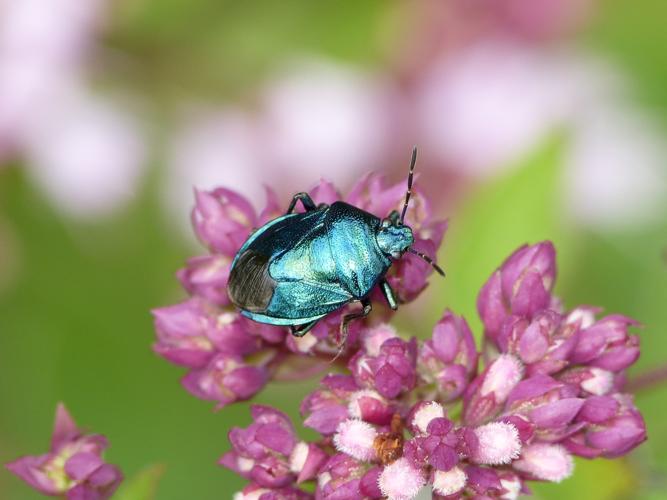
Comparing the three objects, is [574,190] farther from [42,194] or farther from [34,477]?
[34,477]

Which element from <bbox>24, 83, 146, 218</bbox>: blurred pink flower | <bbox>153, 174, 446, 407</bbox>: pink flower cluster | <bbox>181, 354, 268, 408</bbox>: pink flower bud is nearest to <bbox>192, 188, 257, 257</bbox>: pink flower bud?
<bbox>153, 174, 446, 407</bbox>: pink flower cluster

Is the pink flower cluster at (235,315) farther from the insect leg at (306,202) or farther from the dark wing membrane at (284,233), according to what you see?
the dark wing membrane at (284,233)

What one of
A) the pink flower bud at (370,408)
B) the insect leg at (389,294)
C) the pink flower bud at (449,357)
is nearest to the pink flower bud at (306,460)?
the pink flower bud at (370,408)

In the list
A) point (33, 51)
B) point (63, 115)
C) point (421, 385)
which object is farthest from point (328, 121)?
point (421, 385)

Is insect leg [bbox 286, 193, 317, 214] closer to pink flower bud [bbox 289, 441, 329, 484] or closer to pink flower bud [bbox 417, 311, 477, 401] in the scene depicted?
pink flower bud [bbox 417, 311, 477, 401]

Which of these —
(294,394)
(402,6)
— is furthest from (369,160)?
(294,394)

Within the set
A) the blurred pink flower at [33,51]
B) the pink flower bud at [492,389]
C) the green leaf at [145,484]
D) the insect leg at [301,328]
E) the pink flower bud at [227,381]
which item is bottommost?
the green leaf at [145,484]
